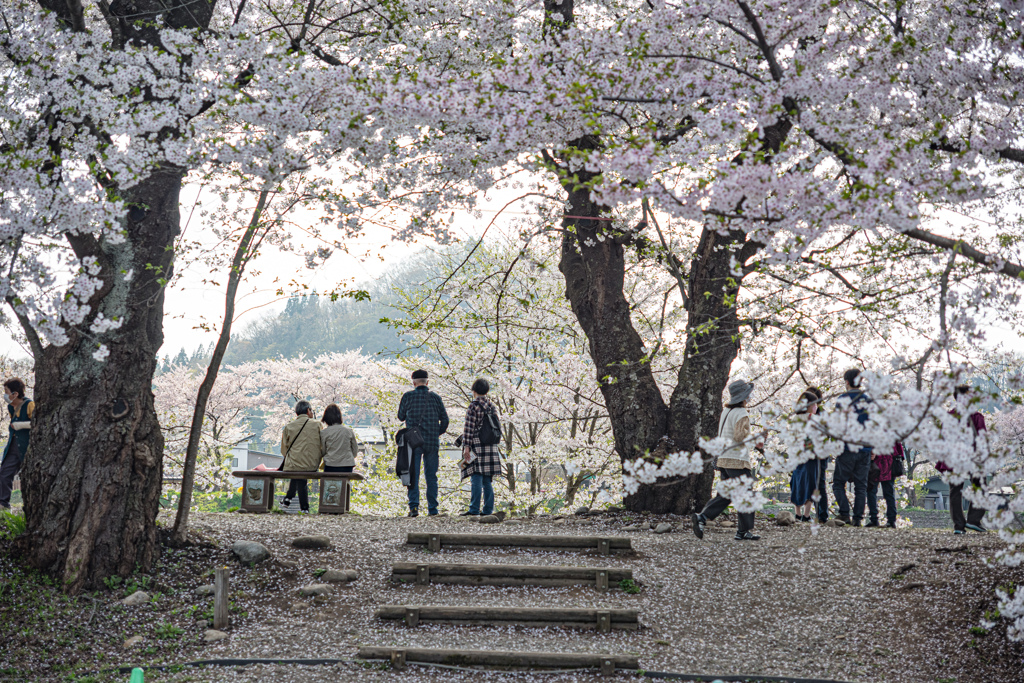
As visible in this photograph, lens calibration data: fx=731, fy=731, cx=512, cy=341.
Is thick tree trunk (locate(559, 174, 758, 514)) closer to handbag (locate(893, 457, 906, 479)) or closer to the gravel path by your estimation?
the gravel path

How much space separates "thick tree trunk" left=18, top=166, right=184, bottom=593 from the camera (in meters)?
5.95

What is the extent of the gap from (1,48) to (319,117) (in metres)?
3.12

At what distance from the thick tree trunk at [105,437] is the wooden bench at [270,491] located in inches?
134

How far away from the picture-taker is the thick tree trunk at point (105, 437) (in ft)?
19.5

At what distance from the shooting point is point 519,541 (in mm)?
7406

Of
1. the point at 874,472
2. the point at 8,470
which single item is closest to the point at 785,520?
the point at 874,472

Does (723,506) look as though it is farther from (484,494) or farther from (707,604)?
(484,494)

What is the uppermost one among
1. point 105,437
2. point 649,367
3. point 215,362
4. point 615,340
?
point 615,340

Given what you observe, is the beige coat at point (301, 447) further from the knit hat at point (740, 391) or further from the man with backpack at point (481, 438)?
the knit hat at point (740, 391)

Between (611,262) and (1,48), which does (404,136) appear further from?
(611,262)

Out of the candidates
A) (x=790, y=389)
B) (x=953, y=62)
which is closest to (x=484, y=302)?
(x=790, y=389)

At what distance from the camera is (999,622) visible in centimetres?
541

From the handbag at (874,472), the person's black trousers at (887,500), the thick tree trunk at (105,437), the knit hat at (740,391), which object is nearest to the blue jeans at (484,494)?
the knit hat at (740,391)

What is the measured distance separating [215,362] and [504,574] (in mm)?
3220
